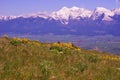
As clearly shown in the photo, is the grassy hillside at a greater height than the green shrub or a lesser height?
lesser

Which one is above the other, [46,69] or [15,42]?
[15,42]

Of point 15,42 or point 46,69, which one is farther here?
point 15,42

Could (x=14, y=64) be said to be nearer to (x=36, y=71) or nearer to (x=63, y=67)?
(x=36, y=71)

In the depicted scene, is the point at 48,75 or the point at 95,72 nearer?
the point at 48,75

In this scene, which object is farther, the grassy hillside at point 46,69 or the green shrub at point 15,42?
the green shrub at point 15,42

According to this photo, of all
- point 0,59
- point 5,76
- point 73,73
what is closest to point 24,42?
point 0,59

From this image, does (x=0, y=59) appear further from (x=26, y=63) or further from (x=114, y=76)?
(x=114, y=76)

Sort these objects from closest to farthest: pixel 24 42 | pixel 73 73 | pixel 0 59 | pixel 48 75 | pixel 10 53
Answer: pixel 48 75 → pixel 73 73 → pixel 0 59 → pixel 10 53 → pixel 24 42

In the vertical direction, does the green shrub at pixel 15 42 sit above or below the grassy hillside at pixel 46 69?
above

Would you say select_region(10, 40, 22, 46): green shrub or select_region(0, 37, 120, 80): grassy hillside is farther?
select_region(10, 40, 22, 46): green shrub

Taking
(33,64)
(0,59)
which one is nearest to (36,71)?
(33,64)

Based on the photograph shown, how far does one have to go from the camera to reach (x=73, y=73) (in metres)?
11.9

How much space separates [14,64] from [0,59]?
0.99m

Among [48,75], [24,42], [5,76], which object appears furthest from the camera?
[24,42]
